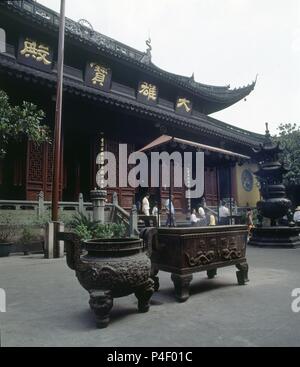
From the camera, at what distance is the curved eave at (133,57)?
33.5ft

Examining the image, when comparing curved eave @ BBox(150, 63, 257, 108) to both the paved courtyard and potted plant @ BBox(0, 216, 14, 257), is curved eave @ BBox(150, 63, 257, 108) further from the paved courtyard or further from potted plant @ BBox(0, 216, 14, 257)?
the paved courtyard

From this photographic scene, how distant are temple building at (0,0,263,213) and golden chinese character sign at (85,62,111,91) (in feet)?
0.13

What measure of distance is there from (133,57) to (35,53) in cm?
702


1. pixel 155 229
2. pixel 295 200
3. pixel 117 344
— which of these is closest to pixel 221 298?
pixel 155 229

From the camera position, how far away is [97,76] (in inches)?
489

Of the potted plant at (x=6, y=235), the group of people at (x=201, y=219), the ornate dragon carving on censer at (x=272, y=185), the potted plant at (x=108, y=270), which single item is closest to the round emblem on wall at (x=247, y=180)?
the group of people at (x=201, y=219)

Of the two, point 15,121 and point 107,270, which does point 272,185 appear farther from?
point 107,270

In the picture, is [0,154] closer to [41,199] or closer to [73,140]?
[41,199]

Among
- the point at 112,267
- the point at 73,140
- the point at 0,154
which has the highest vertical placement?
the point at 73,140

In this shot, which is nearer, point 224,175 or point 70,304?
point 70,304

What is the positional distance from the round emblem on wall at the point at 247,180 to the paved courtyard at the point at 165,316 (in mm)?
14015

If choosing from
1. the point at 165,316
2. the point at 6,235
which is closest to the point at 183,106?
the point at 6,235

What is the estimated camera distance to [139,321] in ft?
8.98
